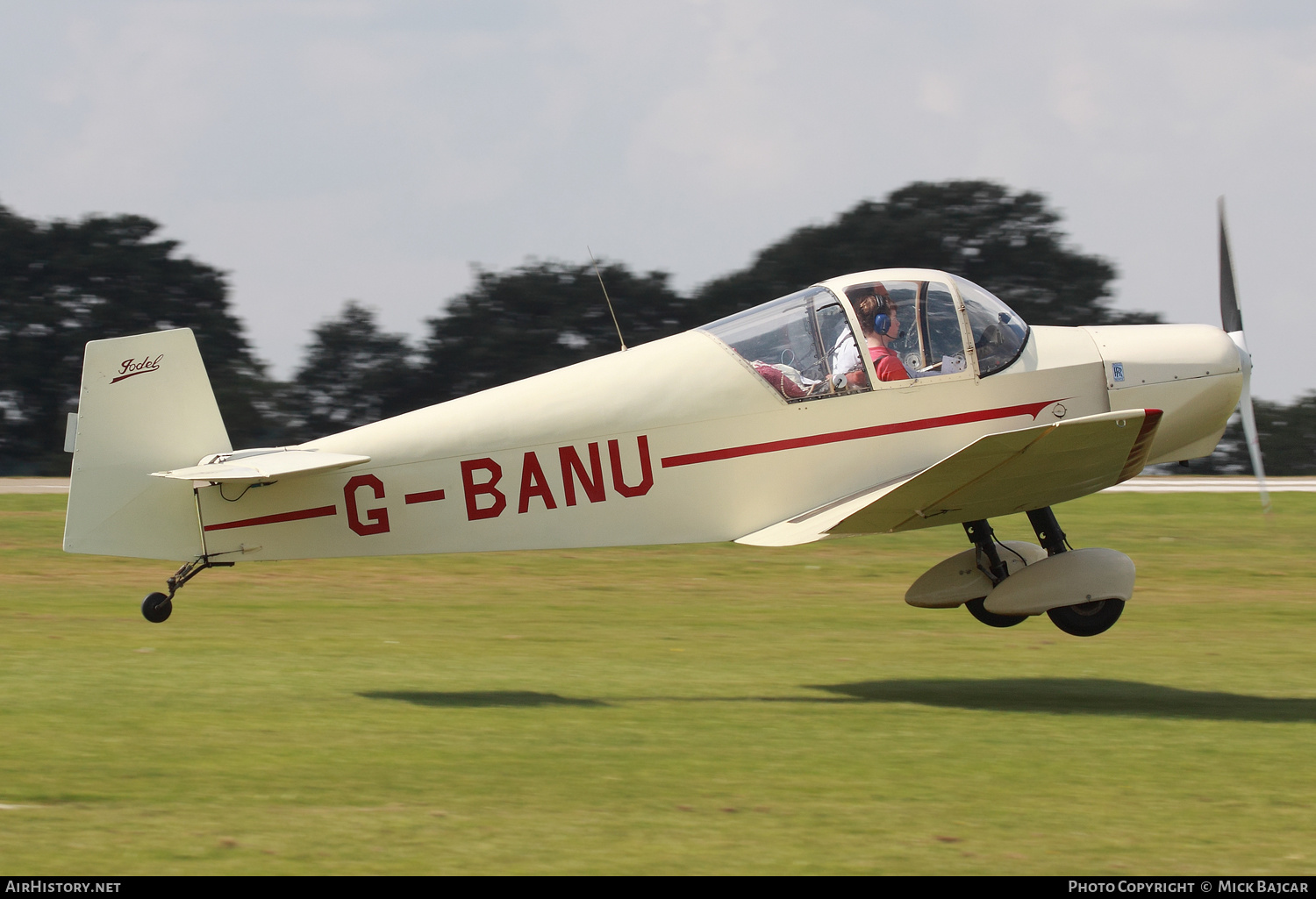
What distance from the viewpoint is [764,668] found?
9.65 meters

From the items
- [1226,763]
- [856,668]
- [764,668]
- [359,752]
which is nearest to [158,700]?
[359,752]

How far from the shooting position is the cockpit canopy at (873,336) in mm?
8617

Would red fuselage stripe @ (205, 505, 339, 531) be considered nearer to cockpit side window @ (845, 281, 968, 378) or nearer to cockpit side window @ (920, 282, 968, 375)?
cockpit side window @ (845, 281, 968, 378)

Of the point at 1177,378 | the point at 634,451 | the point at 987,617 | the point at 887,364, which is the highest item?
the point at 887,364

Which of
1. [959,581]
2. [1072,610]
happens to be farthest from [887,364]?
[1072,610]

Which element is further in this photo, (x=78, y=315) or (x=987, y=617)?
(x=78, y=315)

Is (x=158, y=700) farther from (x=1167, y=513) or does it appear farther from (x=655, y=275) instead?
(x=655, y=275)

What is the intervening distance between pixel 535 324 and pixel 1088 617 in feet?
96.8

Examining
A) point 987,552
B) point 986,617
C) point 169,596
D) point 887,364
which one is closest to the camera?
point 169,596

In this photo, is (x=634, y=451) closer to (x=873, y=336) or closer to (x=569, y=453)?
(x=569, y=453)

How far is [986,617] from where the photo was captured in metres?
9.94

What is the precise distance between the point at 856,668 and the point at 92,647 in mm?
5619

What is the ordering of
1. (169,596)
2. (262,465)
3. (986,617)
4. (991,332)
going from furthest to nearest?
(986,617)
(991,332)
(169,596)
(262,465)

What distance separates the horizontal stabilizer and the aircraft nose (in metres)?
4.98
